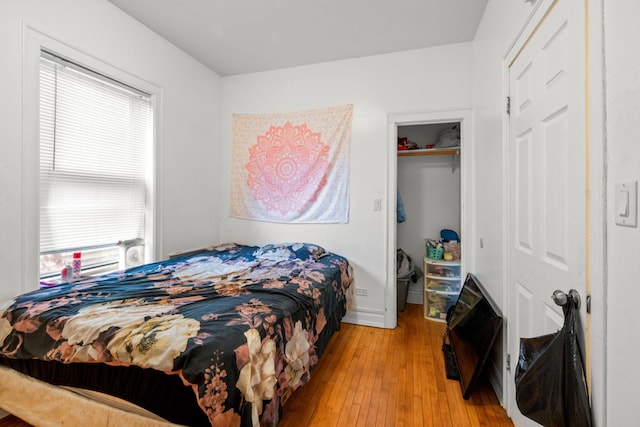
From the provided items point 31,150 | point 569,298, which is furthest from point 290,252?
point 569,298

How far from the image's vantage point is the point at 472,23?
235 centimetres

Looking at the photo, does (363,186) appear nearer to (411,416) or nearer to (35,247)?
(411,416)

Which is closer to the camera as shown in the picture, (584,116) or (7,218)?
(584,116)

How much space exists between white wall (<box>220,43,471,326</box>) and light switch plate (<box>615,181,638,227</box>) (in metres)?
2.05

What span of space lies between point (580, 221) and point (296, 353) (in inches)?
53.8

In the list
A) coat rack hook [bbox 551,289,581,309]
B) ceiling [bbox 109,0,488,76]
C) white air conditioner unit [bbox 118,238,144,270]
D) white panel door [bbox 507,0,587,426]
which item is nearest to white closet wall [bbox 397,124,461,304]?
ceiling [bbox 109,0,488,76]

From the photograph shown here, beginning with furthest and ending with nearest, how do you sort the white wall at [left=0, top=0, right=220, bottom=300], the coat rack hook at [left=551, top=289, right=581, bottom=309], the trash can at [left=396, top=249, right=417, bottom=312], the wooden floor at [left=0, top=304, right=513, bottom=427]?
the trash can at [left=396, top=249, right=417, bottom=312] → the white wall at [left=0, top=0, right=220, bottom=300] → the wooden floor at [left=0, top=304, right=513, bottom=427] → the coat rack hook at [left=551, top=289, right=581, bottom=309]

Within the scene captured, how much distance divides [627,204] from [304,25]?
2502 millimetres

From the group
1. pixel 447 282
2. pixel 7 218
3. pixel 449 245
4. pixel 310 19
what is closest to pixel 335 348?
pixel 447 282

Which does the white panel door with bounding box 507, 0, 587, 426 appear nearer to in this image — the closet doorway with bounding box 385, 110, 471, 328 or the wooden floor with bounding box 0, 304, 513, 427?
the wooden floor with bounding box 0, 304, 513, 427

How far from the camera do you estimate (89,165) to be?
2.13 m

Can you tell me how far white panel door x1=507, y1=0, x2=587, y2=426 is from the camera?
978 mm

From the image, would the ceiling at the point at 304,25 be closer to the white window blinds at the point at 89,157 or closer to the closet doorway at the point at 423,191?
the white window blinds at the point at 89,157

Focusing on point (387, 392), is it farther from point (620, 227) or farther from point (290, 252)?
point (620, 227)
